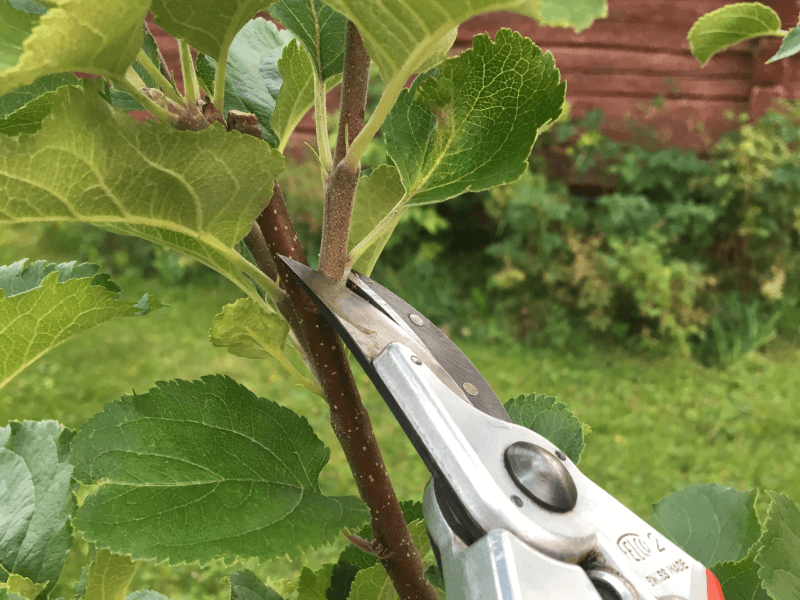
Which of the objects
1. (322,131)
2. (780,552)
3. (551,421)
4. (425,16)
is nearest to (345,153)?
(322,131)

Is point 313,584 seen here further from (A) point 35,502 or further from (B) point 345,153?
(B) point 345,153

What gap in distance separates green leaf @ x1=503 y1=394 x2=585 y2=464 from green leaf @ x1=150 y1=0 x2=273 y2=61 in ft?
1.22

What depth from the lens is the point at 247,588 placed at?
535 mm

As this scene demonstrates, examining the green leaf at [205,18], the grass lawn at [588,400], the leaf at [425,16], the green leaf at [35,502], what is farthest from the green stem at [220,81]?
the grass lawn at [588,400]

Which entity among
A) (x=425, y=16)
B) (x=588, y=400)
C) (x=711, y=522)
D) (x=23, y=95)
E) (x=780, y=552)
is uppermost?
(x=425, y=16)

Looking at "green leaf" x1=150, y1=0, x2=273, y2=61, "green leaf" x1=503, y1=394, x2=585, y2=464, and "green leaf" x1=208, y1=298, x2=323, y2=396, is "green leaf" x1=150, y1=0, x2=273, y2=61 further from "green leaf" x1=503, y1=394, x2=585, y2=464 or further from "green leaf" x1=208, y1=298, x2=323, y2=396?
"green leaf" x1=503, y1=394, x2=585, y2=464

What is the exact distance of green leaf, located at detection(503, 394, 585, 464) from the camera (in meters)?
0.55

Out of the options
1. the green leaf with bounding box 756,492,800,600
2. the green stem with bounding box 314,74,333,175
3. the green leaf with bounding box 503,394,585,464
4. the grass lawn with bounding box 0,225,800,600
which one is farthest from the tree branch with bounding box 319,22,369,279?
the grass lawn with bounding box 0,225,800,600

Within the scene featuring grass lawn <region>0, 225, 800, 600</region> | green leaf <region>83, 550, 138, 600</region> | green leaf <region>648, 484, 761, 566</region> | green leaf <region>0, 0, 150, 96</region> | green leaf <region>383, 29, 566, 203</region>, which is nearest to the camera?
green leaf <region>0, 0, 150, 96</region>

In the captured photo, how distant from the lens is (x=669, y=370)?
3.07 meters

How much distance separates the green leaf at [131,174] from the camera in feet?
1.02

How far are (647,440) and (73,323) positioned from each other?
8.27ft

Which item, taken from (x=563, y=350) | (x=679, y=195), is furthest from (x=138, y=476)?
(x=679, y=195)

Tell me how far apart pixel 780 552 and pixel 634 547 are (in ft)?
0.31
